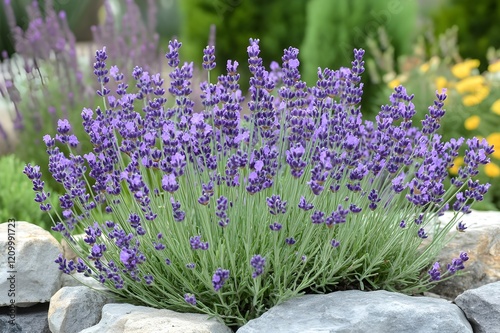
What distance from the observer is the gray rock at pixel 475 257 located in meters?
3.23

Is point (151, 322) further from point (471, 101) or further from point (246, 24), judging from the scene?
point (246, 24)

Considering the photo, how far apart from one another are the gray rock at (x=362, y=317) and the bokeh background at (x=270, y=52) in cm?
203

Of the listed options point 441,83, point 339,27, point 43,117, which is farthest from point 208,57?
point 339,27

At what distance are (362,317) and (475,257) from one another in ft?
3.18

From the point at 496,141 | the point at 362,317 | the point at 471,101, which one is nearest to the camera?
the point at 362,317

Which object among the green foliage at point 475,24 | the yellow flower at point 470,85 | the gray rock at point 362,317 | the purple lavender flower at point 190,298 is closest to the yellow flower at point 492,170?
the yellow flower at point 470,85

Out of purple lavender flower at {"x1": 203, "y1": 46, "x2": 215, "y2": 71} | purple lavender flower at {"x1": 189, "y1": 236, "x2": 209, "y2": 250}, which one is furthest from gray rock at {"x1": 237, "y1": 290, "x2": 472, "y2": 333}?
purple lavender flower at {"x1": 203, "y1": 46, "x2": 215, "y2": 71}

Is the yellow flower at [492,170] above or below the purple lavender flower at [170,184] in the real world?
below

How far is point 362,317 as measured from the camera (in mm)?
2504

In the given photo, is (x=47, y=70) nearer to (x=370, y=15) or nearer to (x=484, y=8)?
(x=370, y=15)

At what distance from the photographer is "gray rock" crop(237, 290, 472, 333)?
2488 millimetres

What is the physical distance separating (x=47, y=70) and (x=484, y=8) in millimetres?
6028

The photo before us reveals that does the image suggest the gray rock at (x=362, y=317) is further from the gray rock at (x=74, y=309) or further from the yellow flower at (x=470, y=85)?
the yellow flower at (x=470, y=85)

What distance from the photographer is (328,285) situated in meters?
2.97
